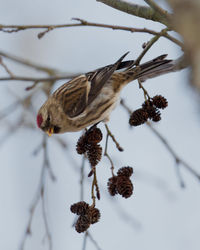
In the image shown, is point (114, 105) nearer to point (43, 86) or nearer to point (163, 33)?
point (43, 86)

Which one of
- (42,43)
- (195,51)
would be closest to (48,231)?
(195,51)

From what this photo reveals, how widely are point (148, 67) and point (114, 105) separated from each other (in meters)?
0.43

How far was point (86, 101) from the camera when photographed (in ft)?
9.06

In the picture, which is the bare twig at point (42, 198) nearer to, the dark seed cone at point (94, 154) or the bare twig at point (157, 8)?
the dark seed cone at point (94, 154)

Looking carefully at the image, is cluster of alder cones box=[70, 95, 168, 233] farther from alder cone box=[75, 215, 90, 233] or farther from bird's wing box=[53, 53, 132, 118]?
bird's wing box=[53, 53, 132, 118]

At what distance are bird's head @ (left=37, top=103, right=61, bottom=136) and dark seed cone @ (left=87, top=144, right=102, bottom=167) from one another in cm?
66

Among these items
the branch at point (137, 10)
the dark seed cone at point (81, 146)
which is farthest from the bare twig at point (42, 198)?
the branch at point (137, 10)

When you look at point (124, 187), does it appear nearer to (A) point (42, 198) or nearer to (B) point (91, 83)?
(A) point (42, 198)

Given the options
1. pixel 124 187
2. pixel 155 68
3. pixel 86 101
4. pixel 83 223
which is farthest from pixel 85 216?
pixel 86 101

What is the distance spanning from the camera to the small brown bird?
261cm

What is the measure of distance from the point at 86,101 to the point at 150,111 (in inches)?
35.0

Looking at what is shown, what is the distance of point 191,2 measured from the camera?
63 centimetres

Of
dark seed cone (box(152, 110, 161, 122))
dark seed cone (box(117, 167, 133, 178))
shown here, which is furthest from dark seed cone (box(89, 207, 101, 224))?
dark seed cone (box(152, 110, 161, 122))

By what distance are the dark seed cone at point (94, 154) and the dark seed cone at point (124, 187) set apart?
6.8 inches
